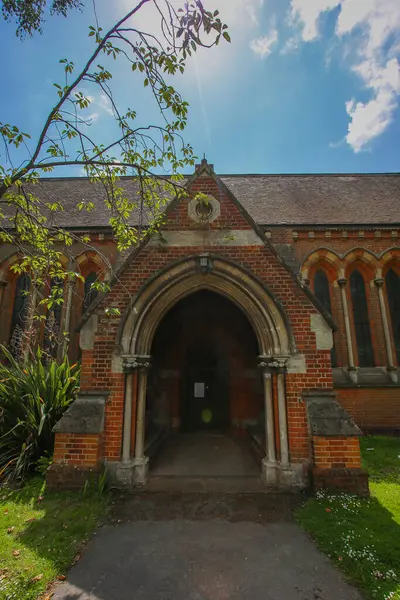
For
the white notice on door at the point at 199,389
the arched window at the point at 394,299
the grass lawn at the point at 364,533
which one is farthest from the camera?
the arched window at the point at 394,299

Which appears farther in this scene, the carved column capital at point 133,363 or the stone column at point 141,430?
the carved column capital at point 133,363

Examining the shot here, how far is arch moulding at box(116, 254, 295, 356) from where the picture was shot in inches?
200

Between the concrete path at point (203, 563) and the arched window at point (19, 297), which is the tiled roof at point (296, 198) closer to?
the arched window at point (19, 297)

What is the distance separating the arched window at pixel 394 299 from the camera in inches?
411

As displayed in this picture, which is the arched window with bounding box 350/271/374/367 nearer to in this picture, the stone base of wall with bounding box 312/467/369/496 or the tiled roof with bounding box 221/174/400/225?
the tiled roof with bounding box 221/174/400/225

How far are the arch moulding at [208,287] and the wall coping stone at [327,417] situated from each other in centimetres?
85

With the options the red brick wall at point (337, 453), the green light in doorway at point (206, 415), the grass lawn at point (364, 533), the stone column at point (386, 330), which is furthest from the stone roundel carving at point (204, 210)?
the stone column at point (386, 330)

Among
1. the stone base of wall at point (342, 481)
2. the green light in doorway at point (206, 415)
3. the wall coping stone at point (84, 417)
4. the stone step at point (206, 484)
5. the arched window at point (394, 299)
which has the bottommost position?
the stone step at point (206, 484)

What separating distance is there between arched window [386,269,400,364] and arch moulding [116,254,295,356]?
7.66m

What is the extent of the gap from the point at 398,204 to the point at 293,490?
12360 mm

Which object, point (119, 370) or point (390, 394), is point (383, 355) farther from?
point (119, 370)

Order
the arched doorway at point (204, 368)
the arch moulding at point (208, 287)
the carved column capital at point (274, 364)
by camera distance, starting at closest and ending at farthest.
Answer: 1. the carved column capital at point (274, 364)
2. the arch moulding at point (208, 287)
3. the arched doorway at point (204, 368)

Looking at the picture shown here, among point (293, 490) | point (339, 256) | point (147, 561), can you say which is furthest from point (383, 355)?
point (147, 561)

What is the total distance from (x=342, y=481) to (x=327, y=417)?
894 mm
